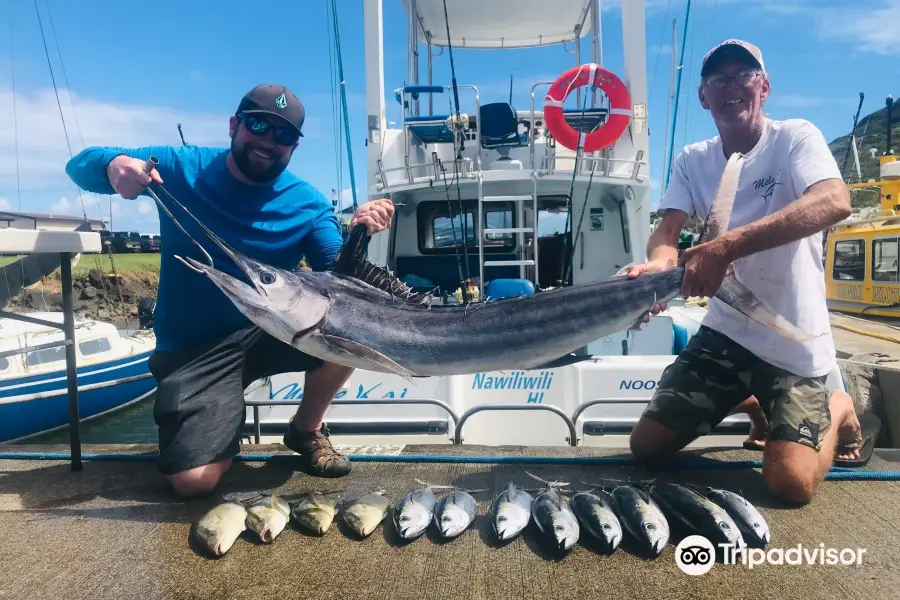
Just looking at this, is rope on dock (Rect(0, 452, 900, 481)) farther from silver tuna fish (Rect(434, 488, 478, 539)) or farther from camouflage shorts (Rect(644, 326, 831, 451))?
silver tuna fish (Rect(434, 488, 478, 539))

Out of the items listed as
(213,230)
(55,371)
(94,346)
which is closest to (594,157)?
(213,230)

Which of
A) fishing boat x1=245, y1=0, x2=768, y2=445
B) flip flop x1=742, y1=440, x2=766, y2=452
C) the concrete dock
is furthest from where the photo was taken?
fishing boat x1=245, y1=0, x2=768, y2=445

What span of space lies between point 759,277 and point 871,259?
15.5 m

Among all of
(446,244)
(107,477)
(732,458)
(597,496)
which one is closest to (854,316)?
(446,244)

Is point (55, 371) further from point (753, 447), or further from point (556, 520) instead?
point (753, 447)

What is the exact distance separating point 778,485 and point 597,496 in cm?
83

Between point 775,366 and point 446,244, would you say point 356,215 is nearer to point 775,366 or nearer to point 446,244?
point 775,366

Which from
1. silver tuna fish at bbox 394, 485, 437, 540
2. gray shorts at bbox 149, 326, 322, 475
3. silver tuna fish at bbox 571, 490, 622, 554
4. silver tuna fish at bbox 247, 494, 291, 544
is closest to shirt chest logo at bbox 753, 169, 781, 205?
silver tuna fish at bbox 571, 490, 622, 554

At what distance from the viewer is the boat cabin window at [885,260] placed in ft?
47.4

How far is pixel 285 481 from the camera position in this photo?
2969 mm

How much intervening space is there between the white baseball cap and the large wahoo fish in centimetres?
103

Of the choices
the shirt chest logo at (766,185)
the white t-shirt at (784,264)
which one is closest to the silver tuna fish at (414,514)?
the white t-shirt at (784,264)

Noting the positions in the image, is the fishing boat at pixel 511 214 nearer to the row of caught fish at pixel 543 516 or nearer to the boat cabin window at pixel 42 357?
the row of caught fish at pixel 543 516

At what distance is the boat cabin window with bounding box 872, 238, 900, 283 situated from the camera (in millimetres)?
14438
